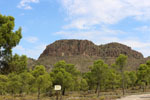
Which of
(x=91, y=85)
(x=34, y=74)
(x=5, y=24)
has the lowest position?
(x=91, y=85)

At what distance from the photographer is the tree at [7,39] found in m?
8.48

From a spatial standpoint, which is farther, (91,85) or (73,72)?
(91,85)

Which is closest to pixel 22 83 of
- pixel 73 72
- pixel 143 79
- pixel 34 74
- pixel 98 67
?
pixel 34 74

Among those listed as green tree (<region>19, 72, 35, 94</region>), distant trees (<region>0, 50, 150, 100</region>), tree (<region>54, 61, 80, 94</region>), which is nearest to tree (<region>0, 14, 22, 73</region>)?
distant trees (<region>0, 50, 150, 100</region>)

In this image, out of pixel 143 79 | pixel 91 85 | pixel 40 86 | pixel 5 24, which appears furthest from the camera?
pixel 91 85

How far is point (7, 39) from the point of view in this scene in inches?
340

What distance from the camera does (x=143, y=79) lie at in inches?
1887

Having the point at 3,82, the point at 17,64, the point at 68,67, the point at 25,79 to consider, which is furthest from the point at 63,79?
the point at 17,64

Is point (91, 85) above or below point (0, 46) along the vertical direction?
below

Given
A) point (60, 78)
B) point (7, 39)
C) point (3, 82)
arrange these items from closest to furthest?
point (7, 39) < point (3, 82) < point (60, 78)

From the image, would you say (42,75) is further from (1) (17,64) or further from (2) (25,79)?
(1) (17,64)

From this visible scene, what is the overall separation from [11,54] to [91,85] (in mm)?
49739

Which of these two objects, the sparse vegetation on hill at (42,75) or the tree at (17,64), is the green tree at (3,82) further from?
the tree at (17,64)

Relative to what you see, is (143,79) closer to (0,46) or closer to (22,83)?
(22,83)
